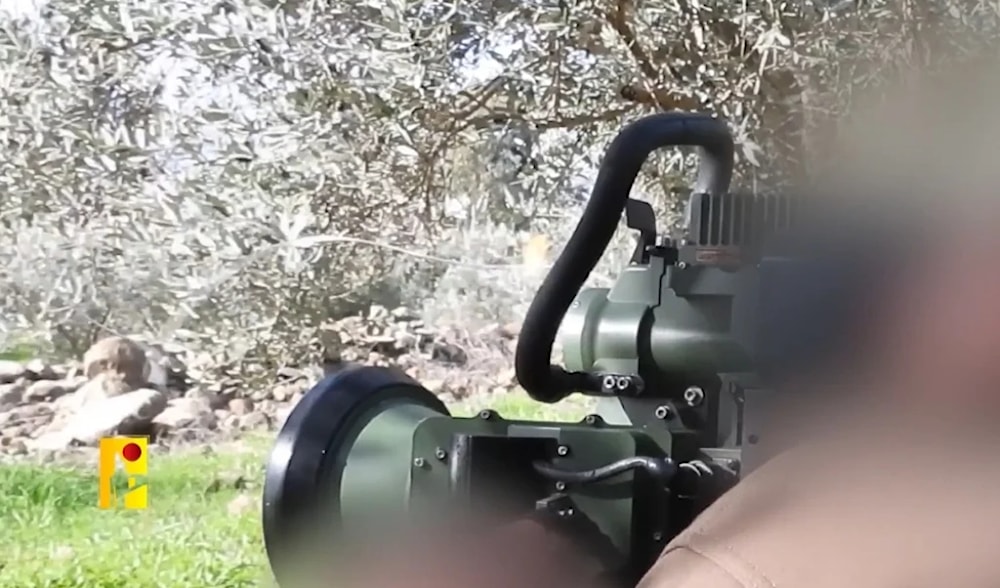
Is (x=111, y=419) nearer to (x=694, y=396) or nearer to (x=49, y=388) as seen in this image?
(x=49, y=388)

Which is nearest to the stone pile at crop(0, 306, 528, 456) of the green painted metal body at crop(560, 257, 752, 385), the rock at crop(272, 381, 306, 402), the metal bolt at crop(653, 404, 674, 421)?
the rock at crop(272, 381, 306, 402)

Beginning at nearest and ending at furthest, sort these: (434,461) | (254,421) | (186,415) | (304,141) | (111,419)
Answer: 1. (434,461)
2. (304,141)
3. (254,421)
4. (186,415)
5. (111,419)

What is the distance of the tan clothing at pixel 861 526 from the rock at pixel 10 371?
2568 millimetres

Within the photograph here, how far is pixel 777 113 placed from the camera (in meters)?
2.24

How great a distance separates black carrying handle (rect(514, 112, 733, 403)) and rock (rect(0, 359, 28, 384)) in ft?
6.83

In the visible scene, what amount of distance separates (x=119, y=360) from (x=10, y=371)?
312 millimetres

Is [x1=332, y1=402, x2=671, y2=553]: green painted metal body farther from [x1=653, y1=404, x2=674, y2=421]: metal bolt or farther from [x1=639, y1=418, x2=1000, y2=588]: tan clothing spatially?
[x1=639, y1=418, x2=1000, y2=588]: tan clothing

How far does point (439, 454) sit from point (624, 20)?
169 cm

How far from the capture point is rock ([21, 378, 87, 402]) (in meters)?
2.98

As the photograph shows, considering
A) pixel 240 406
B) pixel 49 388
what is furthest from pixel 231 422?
pixel 49 388

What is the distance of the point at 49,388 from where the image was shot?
9.80 feet

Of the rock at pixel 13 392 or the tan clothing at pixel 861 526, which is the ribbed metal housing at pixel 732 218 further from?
the rock at pixel 13 392

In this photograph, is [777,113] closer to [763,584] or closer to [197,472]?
[197,472]

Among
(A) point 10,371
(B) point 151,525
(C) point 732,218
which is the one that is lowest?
(B) point 151,525
